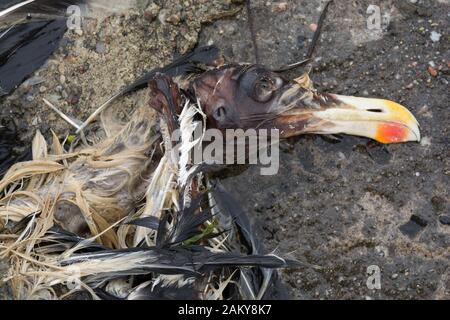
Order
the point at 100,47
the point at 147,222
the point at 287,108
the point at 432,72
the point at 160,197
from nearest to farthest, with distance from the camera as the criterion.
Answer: the point at 147,222 → the point at 160,197 → the point at 287,108 → the point at 432,72 → the point at 100,47

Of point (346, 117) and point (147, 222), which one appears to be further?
point (346, 117)

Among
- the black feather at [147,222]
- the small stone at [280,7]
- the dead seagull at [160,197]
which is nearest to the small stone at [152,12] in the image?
the dead seagull at [160,197]

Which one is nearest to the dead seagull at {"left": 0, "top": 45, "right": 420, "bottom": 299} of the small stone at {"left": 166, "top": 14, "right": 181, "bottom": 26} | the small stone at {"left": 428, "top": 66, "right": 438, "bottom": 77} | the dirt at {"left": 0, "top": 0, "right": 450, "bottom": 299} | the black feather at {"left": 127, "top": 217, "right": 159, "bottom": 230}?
the black feather at {"left": 127, "top": 217, "right": 159, "bottom": 230}

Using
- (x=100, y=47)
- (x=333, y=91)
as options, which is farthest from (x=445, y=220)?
(x=100, y=47)

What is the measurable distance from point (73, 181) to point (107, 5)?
3.46 feet

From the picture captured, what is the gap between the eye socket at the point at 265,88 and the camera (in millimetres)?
3605

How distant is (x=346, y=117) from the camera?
12.0 ft

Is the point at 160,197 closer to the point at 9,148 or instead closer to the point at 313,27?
the point at 9,148

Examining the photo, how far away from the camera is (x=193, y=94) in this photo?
3652 millimetres

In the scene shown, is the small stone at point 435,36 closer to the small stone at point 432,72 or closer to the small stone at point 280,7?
the small stone at point 432,72

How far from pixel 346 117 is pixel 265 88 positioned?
0.43 meters

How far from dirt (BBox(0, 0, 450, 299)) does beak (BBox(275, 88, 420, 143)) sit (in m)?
0.10

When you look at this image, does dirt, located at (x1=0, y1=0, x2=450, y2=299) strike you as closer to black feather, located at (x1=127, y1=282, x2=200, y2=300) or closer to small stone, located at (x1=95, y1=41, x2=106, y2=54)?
small stone, located at (x1=95, y1=41, x2=106, y2=54)

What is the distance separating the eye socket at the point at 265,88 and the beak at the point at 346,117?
0.06 m
